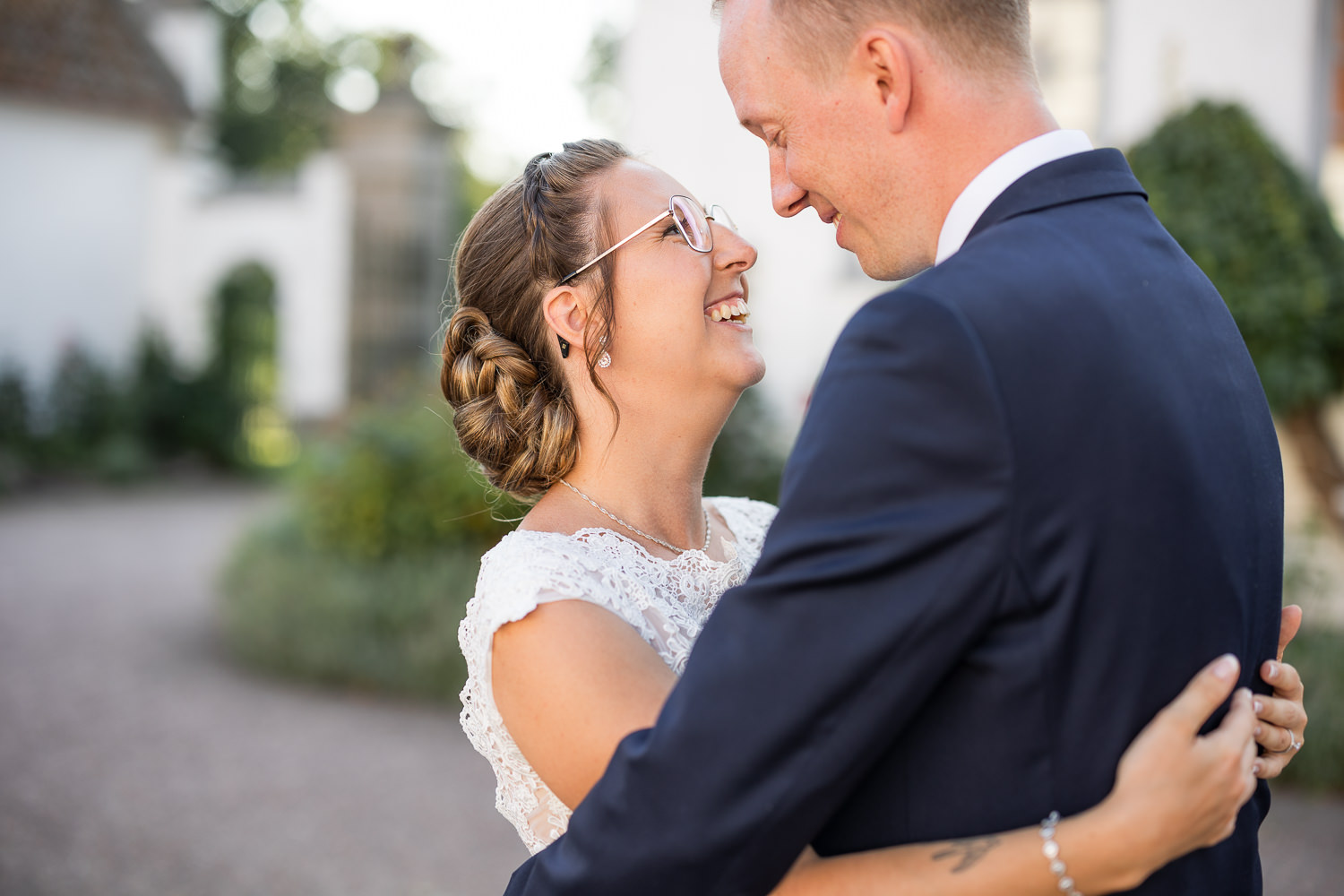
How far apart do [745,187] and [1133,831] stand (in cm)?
839

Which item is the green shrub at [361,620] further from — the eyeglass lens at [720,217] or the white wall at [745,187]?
the eyeglass lens at [720,217]

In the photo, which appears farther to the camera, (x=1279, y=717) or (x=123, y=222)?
(x=123, y=222)

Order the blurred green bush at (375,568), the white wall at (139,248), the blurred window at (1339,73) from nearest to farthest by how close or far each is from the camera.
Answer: the blurred window at (1339,73), the blurred green bush at (375,568), the white wall at (139,248)

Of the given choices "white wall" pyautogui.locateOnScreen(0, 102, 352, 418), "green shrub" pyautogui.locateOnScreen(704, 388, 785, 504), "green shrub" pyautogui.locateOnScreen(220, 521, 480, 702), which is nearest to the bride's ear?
"green shrub" pyautogui.locateOnScreen(220, 521, 480, 702)

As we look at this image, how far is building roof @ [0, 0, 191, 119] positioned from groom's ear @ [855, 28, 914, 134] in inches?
784

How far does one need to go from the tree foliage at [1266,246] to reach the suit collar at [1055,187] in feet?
19.3

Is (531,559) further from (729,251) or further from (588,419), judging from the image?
(729,251)

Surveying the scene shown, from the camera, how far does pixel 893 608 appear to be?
1.26 metres

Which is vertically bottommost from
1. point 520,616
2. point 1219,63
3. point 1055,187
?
point 520,616

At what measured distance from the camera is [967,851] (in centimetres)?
135

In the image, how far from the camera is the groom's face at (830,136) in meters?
1.67

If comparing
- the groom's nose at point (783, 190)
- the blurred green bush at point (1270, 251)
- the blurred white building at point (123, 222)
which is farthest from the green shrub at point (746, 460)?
the blurred white building at point (123, 222)

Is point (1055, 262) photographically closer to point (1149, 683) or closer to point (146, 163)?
point (1149, 683)

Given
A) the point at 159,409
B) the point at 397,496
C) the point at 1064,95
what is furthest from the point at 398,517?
the point at 159,409
